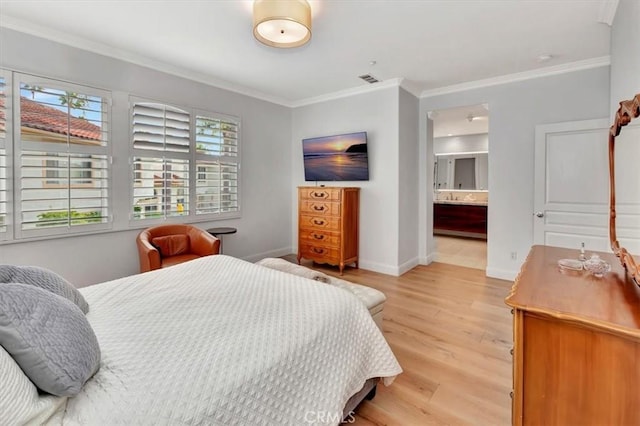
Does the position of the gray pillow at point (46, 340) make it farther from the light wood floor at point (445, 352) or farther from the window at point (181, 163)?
the window at point (181, 163)

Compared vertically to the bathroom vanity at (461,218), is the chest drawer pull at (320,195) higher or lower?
higher

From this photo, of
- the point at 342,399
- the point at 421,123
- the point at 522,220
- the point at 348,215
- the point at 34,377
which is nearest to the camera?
the point at 34,377

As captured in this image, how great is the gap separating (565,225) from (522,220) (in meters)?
0.46

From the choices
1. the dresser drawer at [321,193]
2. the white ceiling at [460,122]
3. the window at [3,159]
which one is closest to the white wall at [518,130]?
the white ceiling at [460,122]

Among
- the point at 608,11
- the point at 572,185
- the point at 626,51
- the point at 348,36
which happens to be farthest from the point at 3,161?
the point at 572,185

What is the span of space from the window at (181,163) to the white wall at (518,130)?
135 inches

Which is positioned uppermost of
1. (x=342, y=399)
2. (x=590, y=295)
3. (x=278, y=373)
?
(x=590, y=295)

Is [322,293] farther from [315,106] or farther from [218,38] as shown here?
[315,106]

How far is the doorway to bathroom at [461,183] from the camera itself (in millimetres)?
6840

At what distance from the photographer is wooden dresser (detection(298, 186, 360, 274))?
441 centimetres

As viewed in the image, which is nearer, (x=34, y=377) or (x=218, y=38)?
(x=34, y=377)

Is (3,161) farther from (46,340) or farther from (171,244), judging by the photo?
(46,340)

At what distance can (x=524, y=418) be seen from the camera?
119cm

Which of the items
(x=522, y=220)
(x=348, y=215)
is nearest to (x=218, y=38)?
(x=348, y=215)
